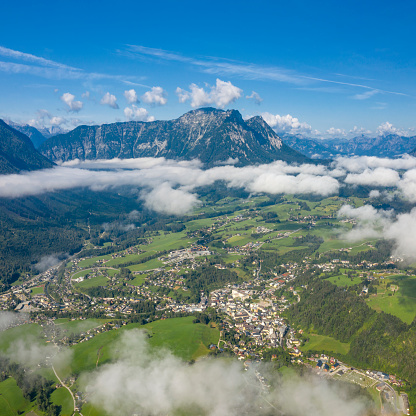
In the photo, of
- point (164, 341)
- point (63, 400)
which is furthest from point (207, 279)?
point (63, 400)

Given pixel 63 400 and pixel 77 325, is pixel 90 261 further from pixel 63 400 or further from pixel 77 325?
pixel 63 400

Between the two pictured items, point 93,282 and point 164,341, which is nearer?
point 164,341

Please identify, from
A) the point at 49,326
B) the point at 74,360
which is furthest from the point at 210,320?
the point at 49,326

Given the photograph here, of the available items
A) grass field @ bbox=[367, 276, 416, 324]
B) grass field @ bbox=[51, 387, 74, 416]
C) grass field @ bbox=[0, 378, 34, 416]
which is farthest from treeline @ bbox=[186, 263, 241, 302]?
grass field @ bbox=[0, 378, 34, 416]

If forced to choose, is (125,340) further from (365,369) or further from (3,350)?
(365,369)

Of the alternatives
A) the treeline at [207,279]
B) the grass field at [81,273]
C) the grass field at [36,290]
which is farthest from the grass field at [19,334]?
the treeline at [207,279]

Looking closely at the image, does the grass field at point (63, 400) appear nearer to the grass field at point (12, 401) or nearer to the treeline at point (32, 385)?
the treeline at point (32, 385)
